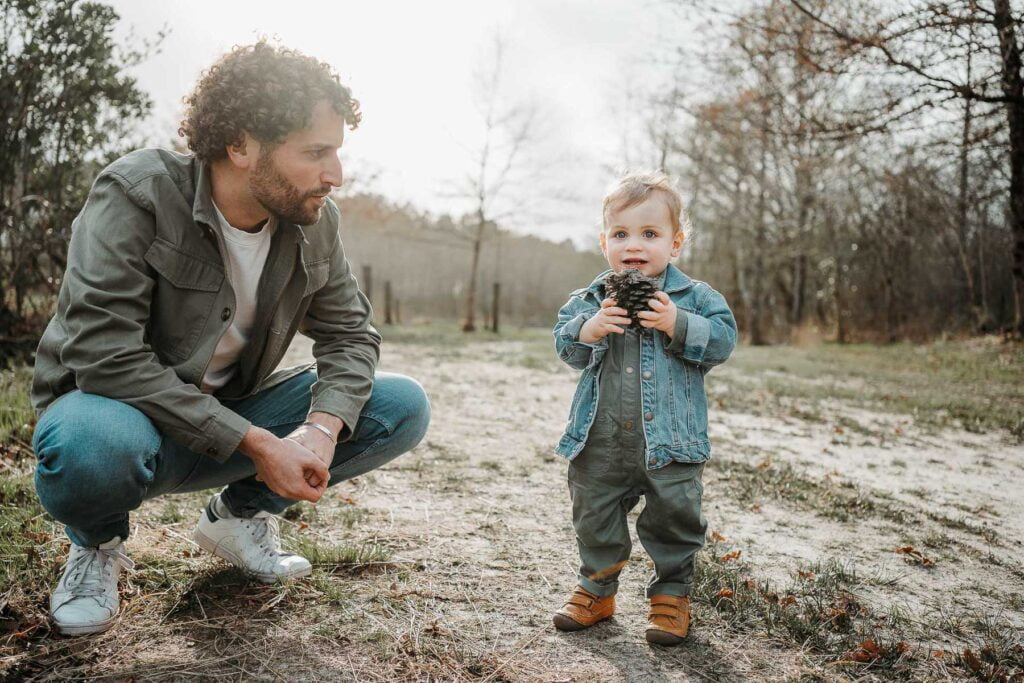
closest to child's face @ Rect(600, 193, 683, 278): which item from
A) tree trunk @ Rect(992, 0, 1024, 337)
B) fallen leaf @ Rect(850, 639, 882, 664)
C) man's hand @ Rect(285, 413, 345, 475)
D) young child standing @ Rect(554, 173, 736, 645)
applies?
young child standing @ Rect(554, 173, 736, 645)

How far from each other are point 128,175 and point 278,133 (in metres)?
0.44

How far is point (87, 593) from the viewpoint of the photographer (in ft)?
6.82

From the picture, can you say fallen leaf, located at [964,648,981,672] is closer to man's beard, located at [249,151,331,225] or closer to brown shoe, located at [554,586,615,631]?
brown shoe, located at [554,586,615,631]

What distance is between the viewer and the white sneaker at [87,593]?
79.7 inches

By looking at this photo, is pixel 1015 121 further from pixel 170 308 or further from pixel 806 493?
pixel 170 308

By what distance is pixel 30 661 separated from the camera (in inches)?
74.5

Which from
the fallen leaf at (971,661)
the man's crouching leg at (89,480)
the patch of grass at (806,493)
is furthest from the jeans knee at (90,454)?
Result: the patch of grass at (806,493)

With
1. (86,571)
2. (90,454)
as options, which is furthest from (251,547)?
(90,454)

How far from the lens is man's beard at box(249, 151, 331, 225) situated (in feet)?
7.24

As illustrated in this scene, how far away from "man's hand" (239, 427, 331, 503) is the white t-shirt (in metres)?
0.39

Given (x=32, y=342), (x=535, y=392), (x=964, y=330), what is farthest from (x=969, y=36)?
(x=964, y=330)

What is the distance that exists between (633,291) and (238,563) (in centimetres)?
160

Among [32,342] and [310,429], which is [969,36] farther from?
[32,342]

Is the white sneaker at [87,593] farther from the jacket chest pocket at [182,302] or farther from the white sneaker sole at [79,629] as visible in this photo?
the jacket chest pocket at [182,302]
